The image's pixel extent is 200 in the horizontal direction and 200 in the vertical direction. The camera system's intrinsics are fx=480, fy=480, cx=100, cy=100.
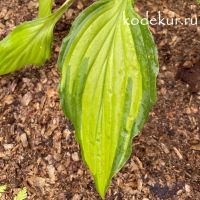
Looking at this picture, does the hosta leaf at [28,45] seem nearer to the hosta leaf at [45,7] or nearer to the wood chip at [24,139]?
the hosta leaf at [45,7]

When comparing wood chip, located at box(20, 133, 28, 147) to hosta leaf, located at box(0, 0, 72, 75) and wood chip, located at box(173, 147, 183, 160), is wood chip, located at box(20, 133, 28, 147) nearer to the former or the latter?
hosta leaf, located at box(0, 0, 72, 75)

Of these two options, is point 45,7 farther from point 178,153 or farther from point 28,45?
point 178,153

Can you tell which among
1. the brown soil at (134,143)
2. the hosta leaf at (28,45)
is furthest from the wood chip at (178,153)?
the hosta leaf at (28,45)

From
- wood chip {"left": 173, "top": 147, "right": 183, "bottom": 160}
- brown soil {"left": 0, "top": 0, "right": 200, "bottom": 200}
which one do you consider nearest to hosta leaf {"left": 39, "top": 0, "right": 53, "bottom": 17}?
brown soil {"left": 0, "top": 0, "right": 200, "bottom": 200}

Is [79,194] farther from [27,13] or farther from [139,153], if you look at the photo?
[27,13]

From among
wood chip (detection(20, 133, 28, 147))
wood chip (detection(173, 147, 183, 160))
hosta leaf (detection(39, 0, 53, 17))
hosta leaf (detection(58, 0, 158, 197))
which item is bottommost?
wood chip (detection(173, 147, 183, 160))
